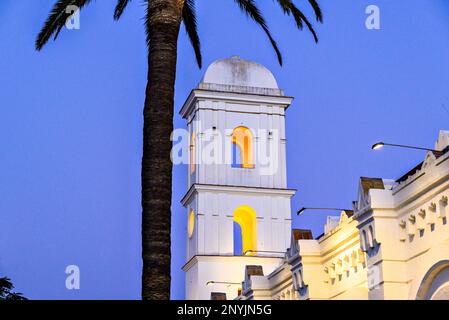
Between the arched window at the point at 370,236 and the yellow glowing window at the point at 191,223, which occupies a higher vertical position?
the yellow glowing window at the point at 191,223

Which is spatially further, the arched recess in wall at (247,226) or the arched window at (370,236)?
the arched recess in wall at (247,226)

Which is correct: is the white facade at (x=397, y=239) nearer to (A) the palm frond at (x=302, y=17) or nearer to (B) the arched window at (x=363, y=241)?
(B) the arched window at (x=363, y=241)

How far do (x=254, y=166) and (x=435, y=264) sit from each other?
1159 inches

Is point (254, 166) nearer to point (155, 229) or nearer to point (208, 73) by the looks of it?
point (208, 73)

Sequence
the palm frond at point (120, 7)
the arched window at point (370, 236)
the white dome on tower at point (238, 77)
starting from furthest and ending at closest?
the white dome on tower at point (238, 77) < the palm frond at point (120, 7) < the arched window at point (370, 236)

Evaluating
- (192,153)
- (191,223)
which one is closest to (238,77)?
(192,153)

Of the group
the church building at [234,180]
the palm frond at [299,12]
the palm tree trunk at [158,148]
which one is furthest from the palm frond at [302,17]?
the church building at [234,180]

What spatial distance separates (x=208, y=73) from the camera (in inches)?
1889

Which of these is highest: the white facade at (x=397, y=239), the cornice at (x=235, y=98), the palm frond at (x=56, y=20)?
the cornice at (x=235, y=98)

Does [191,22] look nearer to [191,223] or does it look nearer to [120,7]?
[120,7]

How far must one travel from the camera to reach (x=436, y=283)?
753 inches

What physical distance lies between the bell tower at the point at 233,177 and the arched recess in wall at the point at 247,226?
0.06 metres

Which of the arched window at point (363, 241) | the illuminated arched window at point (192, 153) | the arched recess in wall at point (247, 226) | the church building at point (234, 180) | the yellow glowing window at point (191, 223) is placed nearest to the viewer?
the arched window at point (363, 241)

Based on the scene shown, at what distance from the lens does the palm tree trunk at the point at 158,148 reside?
1647 cm
